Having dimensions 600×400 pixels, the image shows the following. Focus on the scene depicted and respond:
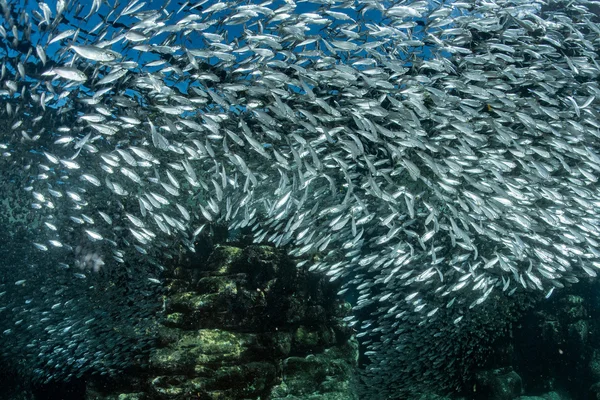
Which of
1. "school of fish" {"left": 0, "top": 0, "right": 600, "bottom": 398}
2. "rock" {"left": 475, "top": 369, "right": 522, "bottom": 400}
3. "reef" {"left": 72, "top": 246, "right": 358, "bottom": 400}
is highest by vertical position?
"school of fish" {"left": 0, "top": 0, "right": 600, "bottom": 398}

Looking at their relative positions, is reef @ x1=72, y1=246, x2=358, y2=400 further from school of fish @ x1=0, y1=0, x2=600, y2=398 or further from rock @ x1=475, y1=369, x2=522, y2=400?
rock @ x1=475, y1=369, x2=522, y2=400

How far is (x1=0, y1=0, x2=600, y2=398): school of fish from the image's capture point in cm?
676

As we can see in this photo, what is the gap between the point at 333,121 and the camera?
812 cm

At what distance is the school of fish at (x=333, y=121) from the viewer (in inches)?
266

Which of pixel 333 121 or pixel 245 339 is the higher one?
pixel 333 121

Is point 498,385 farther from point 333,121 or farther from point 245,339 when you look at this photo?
point 333,121

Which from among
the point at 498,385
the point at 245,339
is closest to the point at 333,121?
the point at 245,339

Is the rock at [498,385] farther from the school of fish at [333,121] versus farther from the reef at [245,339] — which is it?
the reef at [245,339]

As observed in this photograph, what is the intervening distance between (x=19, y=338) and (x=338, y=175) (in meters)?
9.57

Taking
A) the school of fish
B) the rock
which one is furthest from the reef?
the rock

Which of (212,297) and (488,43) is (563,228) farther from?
(212,297)

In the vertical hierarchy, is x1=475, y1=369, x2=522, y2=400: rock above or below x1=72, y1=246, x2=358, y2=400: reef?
below

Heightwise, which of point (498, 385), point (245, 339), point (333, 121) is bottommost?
point (498, 385)

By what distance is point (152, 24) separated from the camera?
245 inches
